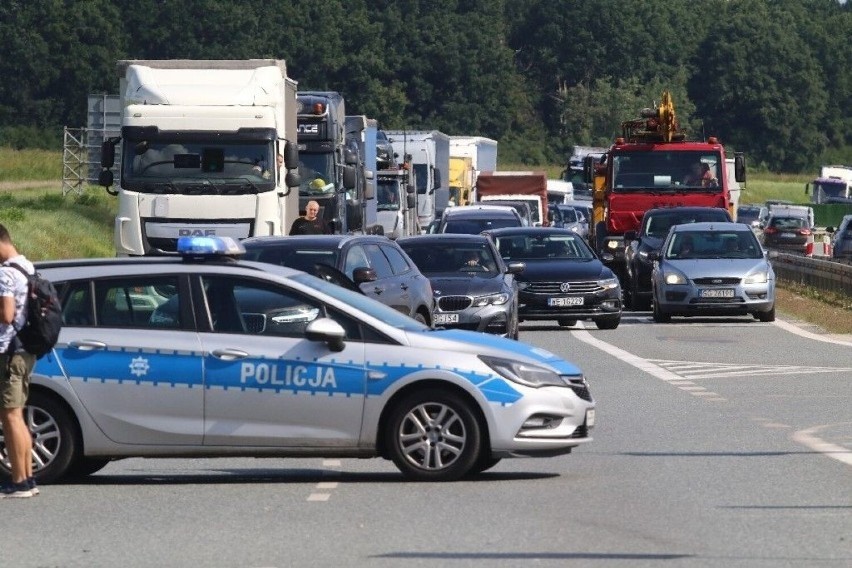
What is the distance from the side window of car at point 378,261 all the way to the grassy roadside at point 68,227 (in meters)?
10.1

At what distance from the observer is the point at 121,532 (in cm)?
1036

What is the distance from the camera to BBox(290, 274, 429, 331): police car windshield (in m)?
12.6

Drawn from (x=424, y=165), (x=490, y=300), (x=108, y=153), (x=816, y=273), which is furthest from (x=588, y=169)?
(x=424, y=165)

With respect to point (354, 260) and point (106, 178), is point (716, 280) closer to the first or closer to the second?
point (106, 178)

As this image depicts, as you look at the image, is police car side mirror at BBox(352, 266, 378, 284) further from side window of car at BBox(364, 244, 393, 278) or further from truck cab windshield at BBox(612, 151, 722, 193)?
truck cab windshield at BBox(612, 151, 722, 193)

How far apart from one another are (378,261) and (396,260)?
2.47ft

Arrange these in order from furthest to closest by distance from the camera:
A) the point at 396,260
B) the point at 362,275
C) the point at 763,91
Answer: the point at 763,91 → the point at 396,260 → the point at 362,275

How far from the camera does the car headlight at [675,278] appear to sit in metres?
29.9

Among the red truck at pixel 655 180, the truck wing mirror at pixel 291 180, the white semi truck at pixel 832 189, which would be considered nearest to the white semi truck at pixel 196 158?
the truck wing mirror at pixel 291 180

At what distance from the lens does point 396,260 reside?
20594 mm

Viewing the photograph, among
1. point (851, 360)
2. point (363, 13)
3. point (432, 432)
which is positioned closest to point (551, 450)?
point (432, 432)

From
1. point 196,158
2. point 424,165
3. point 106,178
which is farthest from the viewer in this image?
point 424,165

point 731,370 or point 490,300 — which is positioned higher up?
point 490,300

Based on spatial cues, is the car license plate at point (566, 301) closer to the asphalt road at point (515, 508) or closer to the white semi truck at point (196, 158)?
the white semi truck at point (196, 158)
